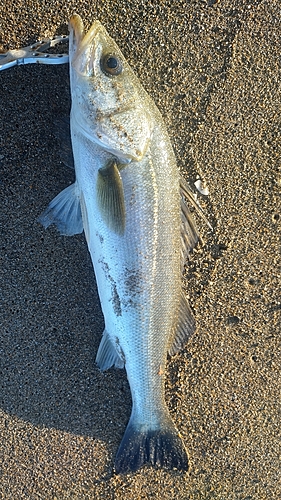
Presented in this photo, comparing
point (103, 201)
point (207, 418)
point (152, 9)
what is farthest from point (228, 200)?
point (207, 418)

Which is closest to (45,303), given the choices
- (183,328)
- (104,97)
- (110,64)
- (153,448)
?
(183,328)

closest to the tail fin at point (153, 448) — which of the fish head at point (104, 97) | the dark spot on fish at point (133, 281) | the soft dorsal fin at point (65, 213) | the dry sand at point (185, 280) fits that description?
the dry sand at point (185, 280)

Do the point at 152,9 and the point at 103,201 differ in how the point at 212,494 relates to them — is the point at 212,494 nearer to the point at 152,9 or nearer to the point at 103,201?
the point at 103,201

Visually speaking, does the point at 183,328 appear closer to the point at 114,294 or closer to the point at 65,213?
the point at 114,294

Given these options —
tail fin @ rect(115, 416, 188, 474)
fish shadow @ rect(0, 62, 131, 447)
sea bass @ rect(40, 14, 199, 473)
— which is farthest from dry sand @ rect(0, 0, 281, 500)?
sea bass @ rect(40, 14, 199, 473)

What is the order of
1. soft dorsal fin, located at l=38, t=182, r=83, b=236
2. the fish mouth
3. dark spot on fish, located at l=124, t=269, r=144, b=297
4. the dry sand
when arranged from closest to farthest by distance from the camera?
1. the fish mouth
2. dark spot on fish, located at l=124, t=269, r=144, b=297
3. soft dorsal fin, located at l=38, t=182, r=83, b=236
4. the dry sand

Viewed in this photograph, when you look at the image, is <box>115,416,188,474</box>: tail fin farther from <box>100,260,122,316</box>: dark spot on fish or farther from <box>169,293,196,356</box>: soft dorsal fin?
<box>100,260,122,316</box>: dark spot on fish

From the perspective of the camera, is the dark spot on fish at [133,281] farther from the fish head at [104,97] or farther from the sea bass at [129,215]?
the fish head at [104,97]

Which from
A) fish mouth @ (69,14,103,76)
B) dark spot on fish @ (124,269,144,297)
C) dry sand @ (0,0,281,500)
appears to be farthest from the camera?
dry sand @ (0,0,281,500)
